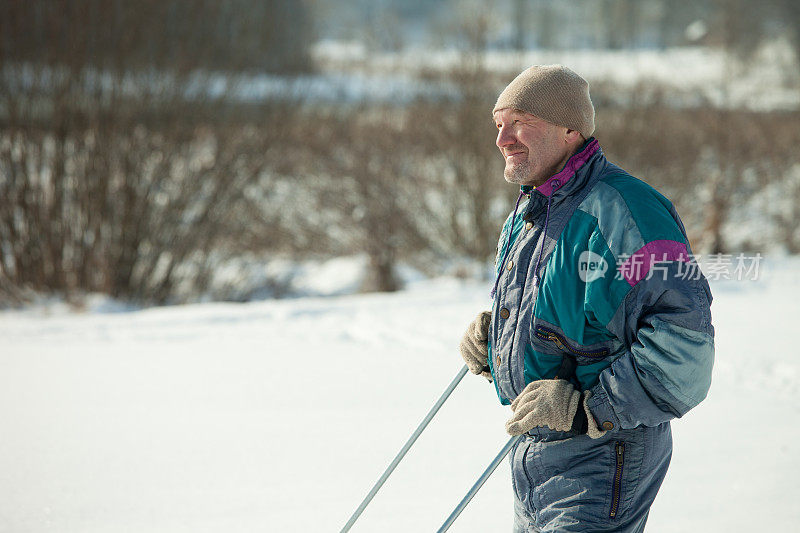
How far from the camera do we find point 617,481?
1945 millimetres

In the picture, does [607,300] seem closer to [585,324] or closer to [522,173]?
[585,324]

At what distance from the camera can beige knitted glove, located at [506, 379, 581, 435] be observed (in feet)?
6.19

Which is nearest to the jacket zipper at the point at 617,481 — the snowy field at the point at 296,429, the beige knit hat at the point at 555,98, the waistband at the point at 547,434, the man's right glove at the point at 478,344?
the waistband at the point at 547,434

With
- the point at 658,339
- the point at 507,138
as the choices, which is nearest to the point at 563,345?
the point at 658,339

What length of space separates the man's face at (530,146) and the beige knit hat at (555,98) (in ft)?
0.09

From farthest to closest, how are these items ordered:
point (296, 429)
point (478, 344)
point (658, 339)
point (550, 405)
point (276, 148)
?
point (276, 148)
point (296, 429)
point (478, 344)
point (550, 405)
point (658, 339)

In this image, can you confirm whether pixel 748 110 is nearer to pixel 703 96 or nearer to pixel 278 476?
pixel 703 96

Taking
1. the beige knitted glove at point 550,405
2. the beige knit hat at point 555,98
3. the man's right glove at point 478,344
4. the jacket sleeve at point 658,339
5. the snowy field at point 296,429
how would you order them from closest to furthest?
the jacket sleeve at point 658,339 < the beige knitted glove at point 550,405 < the beige knit hat at point 555,98 < the man's right glove at point 478,344 < the snowy field at point 296,429

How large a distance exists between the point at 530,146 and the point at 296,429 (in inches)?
111

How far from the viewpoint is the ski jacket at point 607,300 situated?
5.85 ft

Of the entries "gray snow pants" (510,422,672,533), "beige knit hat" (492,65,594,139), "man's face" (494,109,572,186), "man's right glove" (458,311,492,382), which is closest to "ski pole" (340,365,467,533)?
"man's right glove" (458,311,492,382)

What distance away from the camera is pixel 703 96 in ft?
48.3

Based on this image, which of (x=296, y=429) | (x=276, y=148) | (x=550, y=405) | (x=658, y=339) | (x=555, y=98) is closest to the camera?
(x=658, y=339)

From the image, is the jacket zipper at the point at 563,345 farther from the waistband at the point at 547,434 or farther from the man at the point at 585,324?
the waistband at the point at 547,434
